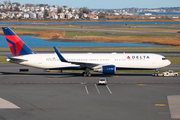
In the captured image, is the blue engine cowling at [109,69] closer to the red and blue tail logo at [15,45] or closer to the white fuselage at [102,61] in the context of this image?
the white fuselage at [102,61]

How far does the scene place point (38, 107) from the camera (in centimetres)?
3306

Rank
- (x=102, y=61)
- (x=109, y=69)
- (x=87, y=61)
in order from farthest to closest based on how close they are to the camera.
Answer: (x=87, y=61)
(x=102, y=61)
(x=109, y=69)

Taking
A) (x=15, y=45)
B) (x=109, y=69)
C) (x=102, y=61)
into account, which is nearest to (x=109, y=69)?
(x=109, y=69)

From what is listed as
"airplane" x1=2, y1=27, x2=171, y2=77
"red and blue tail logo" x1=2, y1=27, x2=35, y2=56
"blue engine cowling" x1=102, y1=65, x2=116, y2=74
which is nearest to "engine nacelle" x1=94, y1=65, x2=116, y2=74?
"blue engine cowling" x1=102, y1=65, x2=116, y2=74

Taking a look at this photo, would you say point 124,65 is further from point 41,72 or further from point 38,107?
point 38,107

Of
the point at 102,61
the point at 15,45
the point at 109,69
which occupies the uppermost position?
the point at 15,45

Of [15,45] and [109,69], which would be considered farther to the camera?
[15,45]

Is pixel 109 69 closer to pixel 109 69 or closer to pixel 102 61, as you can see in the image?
pixel 109 69

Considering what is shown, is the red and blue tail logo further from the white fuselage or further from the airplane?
the white fuselage

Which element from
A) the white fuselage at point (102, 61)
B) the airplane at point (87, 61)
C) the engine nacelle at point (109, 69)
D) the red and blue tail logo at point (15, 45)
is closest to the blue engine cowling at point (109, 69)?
the engine nacelle at point (109, 69)

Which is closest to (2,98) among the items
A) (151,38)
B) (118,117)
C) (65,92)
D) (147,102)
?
(65,92)

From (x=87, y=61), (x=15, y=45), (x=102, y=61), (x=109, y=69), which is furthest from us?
(x=15, y=45)

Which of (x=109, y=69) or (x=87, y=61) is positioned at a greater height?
(x=87, y=61)

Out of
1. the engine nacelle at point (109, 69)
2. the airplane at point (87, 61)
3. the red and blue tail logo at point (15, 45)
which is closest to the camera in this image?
the engine nacelle at point (109, 69)
